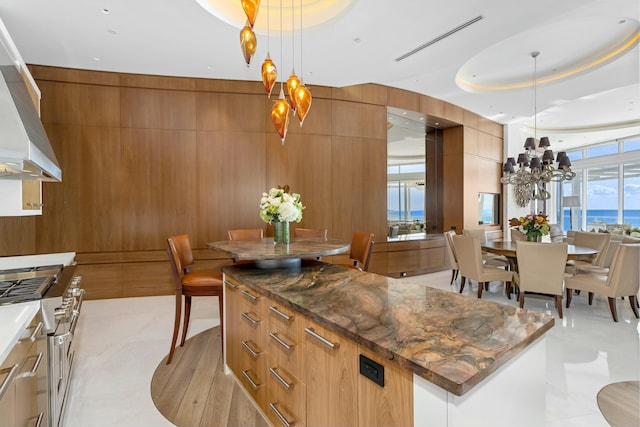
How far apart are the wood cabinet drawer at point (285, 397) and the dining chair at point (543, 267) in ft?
11.4

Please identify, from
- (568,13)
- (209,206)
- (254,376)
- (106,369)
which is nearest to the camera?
(254,376)

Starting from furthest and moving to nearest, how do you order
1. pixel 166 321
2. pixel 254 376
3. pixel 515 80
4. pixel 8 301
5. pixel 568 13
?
pixel 515 80, pixel 166 321, pixel 568 13, pixel 254 376, pixel 8 301

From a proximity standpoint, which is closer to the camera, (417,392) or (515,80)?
(417,392)

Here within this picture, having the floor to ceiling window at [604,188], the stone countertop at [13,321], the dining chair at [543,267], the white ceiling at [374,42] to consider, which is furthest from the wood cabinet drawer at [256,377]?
the floor to ceiling window at [604,188]

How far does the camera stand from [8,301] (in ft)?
4.97

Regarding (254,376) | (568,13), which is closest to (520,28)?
(568,13)

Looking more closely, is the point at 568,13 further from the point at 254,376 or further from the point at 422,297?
the point at 254,376

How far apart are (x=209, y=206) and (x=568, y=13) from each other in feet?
17.2

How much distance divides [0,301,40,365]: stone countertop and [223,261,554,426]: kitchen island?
101 centimetres

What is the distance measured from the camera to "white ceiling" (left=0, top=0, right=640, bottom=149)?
3148 millimetres

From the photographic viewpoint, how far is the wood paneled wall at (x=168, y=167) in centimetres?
445

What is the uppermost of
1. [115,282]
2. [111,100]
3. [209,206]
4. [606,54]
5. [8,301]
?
[606,54]

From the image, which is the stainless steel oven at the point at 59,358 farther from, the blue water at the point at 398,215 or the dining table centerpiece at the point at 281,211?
the blue water at the point at 398,215

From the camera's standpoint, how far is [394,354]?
37.9 inches
